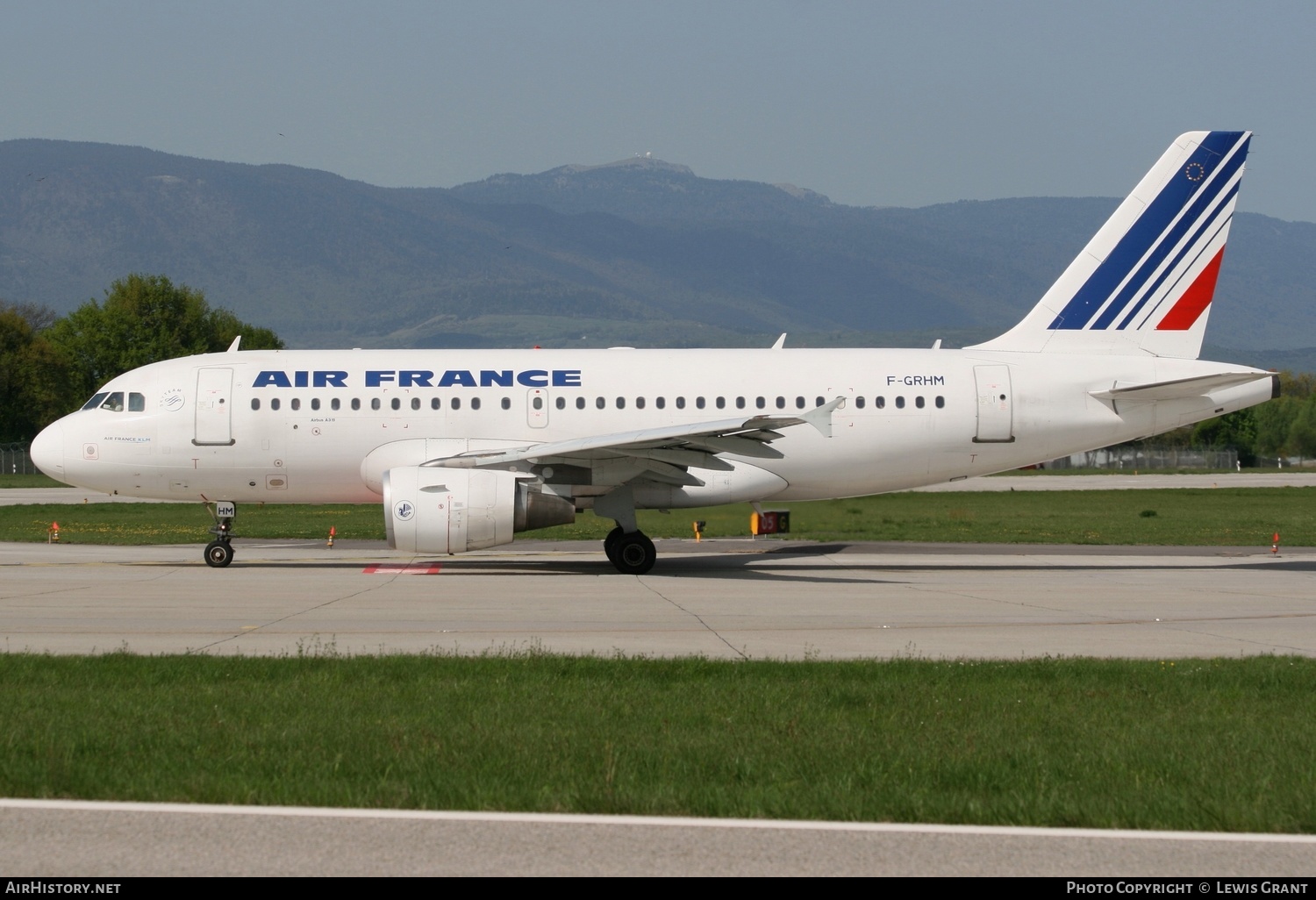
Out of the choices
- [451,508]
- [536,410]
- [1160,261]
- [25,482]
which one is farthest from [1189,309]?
[25,482]

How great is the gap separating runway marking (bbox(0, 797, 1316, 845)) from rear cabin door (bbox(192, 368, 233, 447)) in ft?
57.3

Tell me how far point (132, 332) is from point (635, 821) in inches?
3582

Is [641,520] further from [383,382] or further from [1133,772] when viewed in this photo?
[1133,772]

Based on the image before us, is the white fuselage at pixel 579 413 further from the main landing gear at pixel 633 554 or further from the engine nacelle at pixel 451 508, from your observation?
the engine nacelle at pixel 451 508

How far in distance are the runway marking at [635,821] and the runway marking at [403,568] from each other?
630 inches

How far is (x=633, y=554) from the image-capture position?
23781 mm

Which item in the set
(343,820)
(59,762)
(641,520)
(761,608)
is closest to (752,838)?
(343,820)

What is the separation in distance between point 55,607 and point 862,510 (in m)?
17.3

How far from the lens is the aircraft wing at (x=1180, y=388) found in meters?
24.4

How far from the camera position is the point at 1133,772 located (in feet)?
28.1

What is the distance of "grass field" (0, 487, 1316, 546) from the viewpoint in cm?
3262

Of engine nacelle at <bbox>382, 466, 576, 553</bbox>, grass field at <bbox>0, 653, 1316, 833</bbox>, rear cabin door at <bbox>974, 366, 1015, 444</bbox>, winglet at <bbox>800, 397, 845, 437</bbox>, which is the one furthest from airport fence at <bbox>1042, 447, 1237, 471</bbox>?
grass field at <bbox>0, 653, 1316, 833</bbox>

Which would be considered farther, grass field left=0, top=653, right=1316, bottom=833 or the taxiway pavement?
the taxiway pavement

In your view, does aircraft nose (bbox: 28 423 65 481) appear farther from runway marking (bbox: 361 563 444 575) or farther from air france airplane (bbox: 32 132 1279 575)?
runway marking (bbox: 361 563 444 575)
